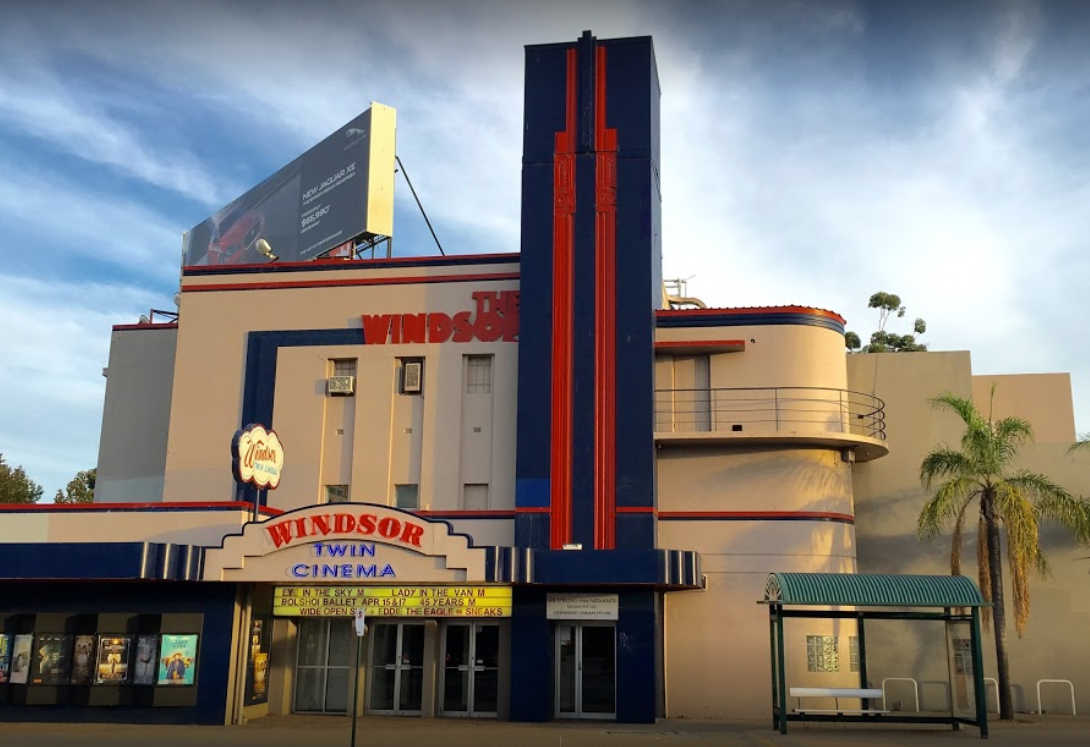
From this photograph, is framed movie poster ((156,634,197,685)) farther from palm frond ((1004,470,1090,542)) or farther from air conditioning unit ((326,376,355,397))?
palm frond ((1004,470,1090,542))

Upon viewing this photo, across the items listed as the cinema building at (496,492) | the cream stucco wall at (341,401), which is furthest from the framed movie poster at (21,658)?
the cream stucco wall at (341,401)

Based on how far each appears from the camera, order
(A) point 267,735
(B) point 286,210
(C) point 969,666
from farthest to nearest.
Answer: (B) point 286,210, (C) point 969,666, (A) point 267,735

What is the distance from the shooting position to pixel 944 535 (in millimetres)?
31297

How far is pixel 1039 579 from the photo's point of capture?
30.6 meters

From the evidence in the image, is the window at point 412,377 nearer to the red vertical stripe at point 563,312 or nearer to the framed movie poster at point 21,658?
the red vertical stripe at point 563,312

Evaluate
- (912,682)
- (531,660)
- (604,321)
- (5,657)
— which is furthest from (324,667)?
(912,682)

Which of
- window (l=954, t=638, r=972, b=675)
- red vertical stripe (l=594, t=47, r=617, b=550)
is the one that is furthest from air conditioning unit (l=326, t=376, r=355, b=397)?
window (l=954, t=638, r=972, b=675)

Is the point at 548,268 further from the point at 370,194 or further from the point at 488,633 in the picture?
the point at 370,194

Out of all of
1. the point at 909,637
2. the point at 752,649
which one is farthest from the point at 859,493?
the point at 752,649

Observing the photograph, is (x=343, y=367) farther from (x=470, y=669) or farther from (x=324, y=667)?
(x=470, y=669)

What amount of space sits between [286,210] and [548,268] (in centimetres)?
2247

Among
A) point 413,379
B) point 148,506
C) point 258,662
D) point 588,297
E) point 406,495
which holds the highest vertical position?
point 588,297

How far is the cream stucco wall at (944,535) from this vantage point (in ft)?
99.2

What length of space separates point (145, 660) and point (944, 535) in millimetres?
21590
